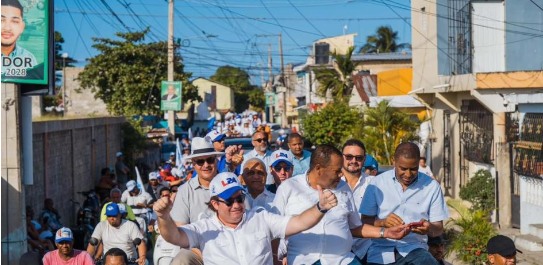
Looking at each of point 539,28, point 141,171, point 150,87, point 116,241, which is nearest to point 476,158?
point 539,28

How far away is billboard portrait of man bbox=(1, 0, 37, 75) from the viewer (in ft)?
39.8

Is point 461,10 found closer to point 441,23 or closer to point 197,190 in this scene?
point 441,23

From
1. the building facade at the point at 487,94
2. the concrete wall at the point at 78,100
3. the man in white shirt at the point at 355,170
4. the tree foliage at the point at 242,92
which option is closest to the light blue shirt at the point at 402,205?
the man in white shirt at the point at 355,170

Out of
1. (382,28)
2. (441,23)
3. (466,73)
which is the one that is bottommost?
(466,73)

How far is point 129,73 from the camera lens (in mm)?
46750

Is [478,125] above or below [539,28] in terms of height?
below

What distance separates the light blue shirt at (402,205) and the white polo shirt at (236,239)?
1.04 metres

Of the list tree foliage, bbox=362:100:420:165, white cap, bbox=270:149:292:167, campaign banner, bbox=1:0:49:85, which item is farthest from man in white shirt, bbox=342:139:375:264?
tree foliage, bbox=362:100:420:165

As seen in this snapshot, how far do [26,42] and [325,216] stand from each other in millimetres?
7482

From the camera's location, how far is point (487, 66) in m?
21.1

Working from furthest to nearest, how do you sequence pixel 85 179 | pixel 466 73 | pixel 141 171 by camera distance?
pixel 141 171 → pixel 85 179 → pixel 466 73

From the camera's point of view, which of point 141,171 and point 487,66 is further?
point 141,171

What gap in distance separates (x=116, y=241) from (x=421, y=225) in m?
6.49

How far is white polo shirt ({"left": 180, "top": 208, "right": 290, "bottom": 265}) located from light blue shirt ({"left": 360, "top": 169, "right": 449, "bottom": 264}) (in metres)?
1.04
